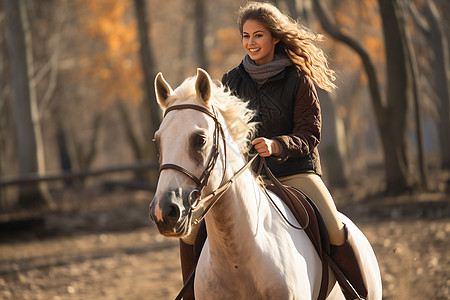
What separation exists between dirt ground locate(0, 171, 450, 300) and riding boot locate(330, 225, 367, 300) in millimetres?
3868

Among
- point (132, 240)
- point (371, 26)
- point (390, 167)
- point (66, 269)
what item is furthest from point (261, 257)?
point (371, 26)

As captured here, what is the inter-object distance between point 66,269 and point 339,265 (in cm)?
796

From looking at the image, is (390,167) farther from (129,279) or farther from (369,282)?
(369,282)

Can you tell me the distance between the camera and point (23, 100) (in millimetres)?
17516

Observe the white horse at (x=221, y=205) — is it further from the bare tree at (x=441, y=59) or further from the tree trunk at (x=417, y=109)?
the bare tree at (x=441, y=59)

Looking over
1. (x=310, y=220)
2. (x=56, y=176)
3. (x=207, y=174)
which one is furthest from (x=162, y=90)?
(x=56, y=176)

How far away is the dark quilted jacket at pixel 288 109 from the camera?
3.95 metres

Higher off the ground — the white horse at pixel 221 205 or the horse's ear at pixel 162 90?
the horse's ear at pixel 162 90

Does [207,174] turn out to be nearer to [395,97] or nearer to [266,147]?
[266,147]

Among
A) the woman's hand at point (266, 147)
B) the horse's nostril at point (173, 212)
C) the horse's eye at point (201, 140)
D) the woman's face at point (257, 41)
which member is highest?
the woman's face at point (257, 41)

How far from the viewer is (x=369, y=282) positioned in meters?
4.43

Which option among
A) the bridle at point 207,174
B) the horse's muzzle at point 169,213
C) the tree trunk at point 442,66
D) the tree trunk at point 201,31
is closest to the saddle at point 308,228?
the bridle at point 207,174

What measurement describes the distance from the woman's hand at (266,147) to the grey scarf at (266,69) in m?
0.63

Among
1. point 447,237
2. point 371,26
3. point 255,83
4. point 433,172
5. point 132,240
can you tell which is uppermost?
point 255,83
